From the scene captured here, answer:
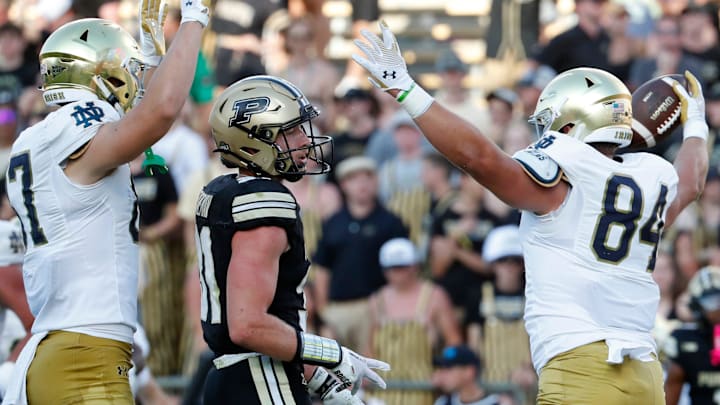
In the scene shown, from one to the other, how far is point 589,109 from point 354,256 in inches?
214

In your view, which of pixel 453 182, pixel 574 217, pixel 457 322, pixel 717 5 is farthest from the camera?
pixel 717 5

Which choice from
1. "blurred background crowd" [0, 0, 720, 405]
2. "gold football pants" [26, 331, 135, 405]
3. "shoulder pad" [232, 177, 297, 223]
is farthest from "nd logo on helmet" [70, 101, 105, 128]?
"blurred background crowd" [0, 0, 720, 405]

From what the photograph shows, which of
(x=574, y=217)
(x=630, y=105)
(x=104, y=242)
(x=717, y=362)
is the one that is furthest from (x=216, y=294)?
(x=717, y=362)

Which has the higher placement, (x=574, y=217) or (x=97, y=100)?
(x=97, y=100)

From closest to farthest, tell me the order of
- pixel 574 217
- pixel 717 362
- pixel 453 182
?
pixel 574 217, pixel 717 362, pixel 453 182

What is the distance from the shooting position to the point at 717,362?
882 centimetres

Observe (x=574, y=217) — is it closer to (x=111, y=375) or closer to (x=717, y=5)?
(x=111, y=375)

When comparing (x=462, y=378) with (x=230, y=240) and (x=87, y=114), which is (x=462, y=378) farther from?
(x=87, y=114)

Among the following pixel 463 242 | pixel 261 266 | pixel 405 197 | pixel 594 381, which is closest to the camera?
pixel 261 266

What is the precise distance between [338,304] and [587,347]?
218 inches

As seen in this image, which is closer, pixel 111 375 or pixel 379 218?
pixel 111 375

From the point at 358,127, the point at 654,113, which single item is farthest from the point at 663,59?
the point at 654,113

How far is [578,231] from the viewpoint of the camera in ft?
19.7

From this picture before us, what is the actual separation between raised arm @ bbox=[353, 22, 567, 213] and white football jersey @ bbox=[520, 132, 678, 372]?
118mm
